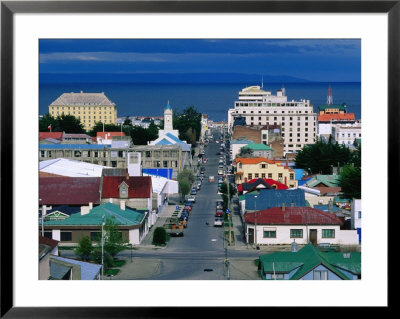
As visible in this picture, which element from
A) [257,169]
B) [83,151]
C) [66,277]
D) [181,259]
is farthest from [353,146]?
[66,277]

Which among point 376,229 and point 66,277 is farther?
point 66,277

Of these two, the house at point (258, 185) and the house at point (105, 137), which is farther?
the house at point (105, 137)

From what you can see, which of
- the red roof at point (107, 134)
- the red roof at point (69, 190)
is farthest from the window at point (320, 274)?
the red roof at point (107, 134)

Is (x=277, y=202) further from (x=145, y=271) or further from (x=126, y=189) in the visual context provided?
(x=145, y=271)

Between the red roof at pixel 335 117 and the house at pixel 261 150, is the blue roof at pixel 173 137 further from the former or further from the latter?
the red roof at pixel 335 117

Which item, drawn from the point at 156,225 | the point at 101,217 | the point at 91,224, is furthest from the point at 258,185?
the point at 91,224
